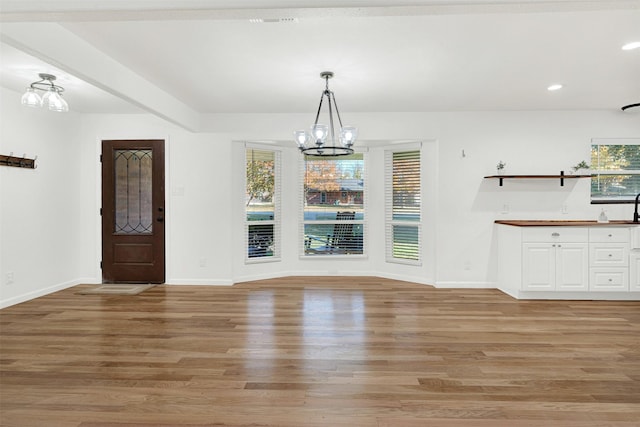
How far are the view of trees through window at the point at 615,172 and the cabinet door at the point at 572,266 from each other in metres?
1.12

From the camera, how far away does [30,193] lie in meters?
4.83

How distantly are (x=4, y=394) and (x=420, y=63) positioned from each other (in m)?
3.92

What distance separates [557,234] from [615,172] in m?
1.58

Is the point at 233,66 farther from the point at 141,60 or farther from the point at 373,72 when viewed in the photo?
the point at 373,72

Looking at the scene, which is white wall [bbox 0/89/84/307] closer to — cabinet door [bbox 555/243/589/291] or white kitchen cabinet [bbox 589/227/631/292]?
cabinet door [bbox 555/243/589/291]

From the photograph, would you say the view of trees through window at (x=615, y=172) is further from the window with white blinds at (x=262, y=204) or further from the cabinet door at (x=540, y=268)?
the window with white blinds at (x=262, y=204)

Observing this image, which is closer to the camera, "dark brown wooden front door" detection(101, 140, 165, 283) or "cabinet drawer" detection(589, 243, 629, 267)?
"cabinet drawer" detection(589, 243, 629, 267)

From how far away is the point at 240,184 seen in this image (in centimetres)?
586

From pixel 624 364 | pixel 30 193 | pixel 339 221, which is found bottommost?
pixel 624 364

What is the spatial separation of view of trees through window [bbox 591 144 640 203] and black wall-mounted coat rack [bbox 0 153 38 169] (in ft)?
23.9

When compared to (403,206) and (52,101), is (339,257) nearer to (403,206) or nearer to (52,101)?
(403,206)

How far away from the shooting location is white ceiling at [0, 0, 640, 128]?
196 cm

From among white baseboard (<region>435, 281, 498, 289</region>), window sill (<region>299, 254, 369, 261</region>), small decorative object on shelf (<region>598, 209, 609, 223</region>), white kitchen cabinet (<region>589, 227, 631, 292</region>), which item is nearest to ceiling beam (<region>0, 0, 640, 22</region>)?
white kitchen cabinet (<region>589, 227, 631, 292</region>)

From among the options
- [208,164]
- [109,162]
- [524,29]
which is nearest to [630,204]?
[524,29]
